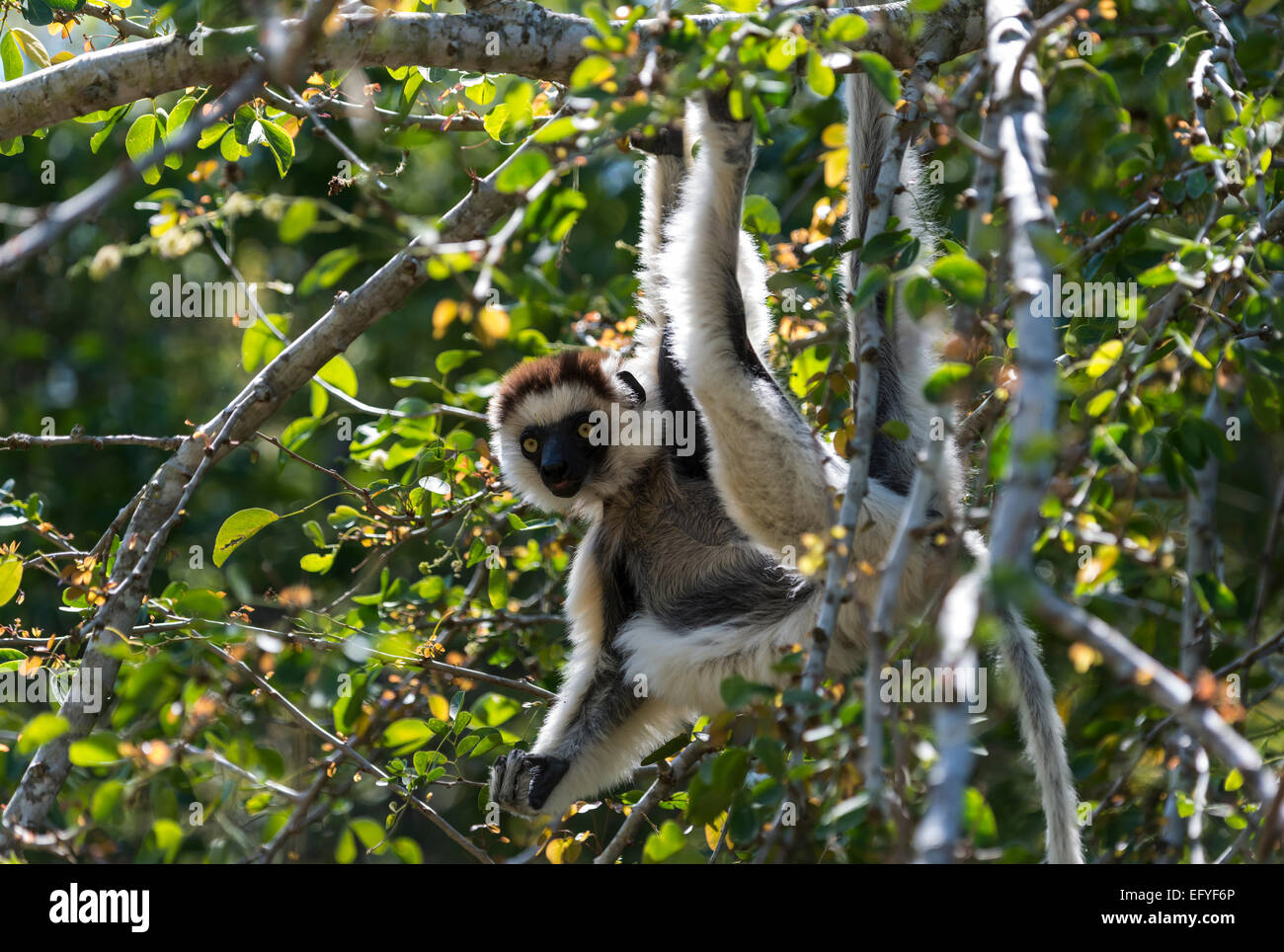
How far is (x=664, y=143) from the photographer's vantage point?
173 inches

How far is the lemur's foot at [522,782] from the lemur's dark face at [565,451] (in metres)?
1.08

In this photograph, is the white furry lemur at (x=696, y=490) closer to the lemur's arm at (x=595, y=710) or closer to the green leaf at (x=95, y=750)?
the lemur's arm at (x=595, y=710)

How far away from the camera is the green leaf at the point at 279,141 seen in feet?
13.2

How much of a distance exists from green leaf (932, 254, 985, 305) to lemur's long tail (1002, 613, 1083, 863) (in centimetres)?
150

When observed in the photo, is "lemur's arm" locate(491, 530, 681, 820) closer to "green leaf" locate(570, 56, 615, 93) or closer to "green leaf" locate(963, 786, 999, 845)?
"green leaf" locate(963, 786, 999, 845)

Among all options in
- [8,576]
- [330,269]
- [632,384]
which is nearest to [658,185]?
Answer: [632,384]

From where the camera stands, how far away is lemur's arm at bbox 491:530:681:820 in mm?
4715

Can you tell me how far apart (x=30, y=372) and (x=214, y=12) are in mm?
7918

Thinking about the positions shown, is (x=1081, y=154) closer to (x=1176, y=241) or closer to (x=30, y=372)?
→ (x=1176, y=241)

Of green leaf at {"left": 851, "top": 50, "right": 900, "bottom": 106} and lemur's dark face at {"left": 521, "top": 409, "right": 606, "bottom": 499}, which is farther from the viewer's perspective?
lemur's dark face at {"left": 521, "top": 409, "right": 606, "bottom": 499}

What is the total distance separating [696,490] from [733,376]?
1.15 meters
